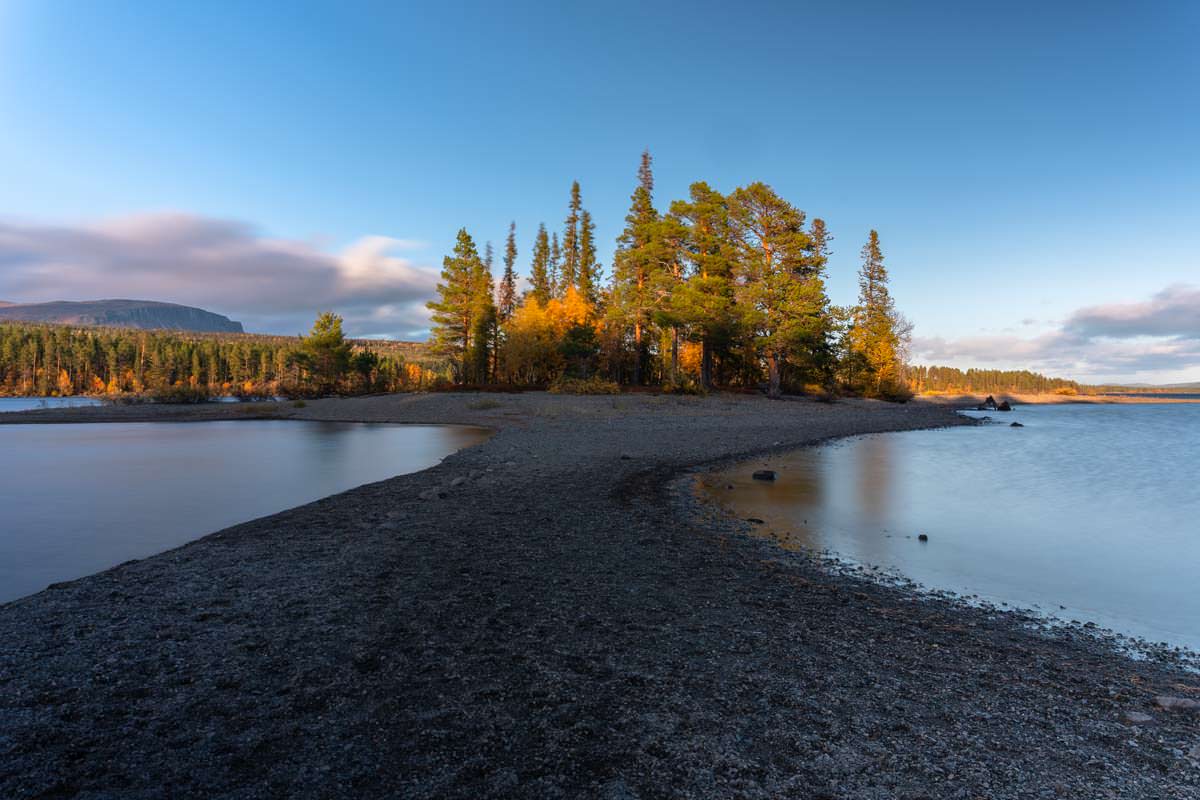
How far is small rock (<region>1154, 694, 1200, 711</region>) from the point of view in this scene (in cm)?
366

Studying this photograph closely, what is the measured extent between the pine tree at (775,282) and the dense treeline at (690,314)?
0.27 feet

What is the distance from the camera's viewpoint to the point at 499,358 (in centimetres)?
5484

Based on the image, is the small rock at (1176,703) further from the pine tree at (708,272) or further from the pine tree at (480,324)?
the pine tree at (480,324)

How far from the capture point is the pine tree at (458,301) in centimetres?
5284

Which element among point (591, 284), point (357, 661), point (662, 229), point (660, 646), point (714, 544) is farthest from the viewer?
point (591, 284)

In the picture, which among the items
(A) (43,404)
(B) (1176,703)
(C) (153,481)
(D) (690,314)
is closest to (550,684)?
(B) (1176,703)

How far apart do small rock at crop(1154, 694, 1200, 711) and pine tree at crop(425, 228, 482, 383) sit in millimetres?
52121

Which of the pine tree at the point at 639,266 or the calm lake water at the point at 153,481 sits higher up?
→ the pine tree at the point at 639,266

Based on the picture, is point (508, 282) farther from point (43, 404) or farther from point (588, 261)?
point (43, 404)

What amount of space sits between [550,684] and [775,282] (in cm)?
3681

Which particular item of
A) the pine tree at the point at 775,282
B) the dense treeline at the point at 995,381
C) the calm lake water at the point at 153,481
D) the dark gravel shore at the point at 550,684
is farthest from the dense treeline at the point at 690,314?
the dense treeline at the point at 995,381

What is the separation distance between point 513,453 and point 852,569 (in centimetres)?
1070

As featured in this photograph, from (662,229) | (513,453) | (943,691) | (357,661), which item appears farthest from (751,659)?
(662,229)

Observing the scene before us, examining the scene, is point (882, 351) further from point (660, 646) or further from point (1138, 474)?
point (660, 646)
